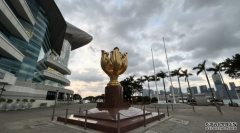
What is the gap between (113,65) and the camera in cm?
991

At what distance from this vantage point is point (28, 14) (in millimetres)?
18703

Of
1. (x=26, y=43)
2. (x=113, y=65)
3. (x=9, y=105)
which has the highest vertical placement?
(x=26, y=43)

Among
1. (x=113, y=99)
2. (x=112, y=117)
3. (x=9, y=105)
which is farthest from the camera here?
(x=9, y=105)

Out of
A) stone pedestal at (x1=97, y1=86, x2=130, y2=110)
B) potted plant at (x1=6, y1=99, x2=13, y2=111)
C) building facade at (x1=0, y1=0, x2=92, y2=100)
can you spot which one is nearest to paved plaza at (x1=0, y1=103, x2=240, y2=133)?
stone pedestal at (x1=97, y1=86, x2=130, y2=110)

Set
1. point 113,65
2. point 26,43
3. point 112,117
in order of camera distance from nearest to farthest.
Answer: point 112,117 < point 113,65 < point 26,43

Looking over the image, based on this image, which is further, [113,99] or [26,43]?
[26,43]

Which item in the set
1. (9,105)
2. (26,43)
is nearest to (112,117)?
(9,105)

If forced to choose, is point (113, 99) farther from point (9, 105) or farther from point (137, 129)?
point (9, 105)

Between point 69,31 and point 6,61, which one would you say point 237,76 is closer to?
point 6,61

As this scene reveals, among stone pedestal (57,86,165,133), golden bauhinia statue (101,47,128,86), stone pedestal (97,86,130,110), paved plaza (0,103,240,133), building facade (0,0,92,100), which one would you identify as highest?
building facade (0,0,92,100)

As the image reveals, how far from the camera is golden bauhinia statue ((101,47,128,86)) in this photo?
32.4ft

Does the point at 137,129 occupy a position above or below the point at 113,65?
below

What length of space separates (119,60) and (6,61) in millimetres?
18617

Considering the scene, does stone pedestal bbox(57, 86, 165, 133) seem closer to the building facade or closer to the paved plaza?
the paved plaza
